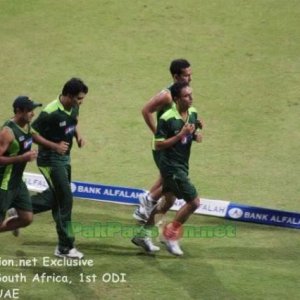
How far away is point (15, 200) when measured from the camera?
30.5 ft

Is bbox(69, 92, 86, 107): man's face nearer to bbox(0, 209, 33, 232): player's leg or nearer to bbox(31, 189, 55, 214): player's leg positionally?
bbox(31, 189, 55, 214): player's leg

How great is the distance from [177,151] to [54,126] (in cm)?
146

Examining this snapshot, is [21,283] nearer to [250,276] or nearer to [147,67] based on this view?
[250,276]

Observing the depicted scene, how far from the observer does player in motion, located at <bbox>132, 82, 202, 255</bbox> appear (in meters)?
9.45

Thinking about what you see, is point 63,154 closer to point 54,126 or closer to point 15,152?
point 54,126

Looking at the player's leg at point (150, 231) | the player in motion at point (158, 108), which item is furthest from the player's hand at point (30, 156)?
the player's leg at point (150, 231)

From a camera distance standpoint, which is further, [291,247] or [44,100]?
[44,100]

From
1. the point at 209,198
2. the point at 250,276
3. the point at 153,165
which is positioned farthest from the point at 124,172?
the point at 250,276

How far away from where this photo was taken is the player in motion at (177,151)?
9.45 m

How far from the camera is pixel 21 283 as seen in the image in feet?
29.7

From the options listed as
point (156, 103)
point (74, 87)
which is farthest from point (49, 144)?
point (156, 103)

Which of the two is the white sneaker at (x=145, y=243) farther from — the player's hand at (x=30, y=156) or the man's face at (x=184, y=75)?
the man's face at (x=184, y=75)

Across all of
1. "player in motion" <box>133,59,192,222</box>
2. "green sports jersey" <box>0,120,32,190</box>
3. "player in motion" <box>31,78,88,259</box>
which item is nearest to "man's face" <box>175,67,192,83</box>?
"player in motion" <box>133,59,192,222</box>

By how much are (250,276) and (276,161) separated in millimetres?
3430
